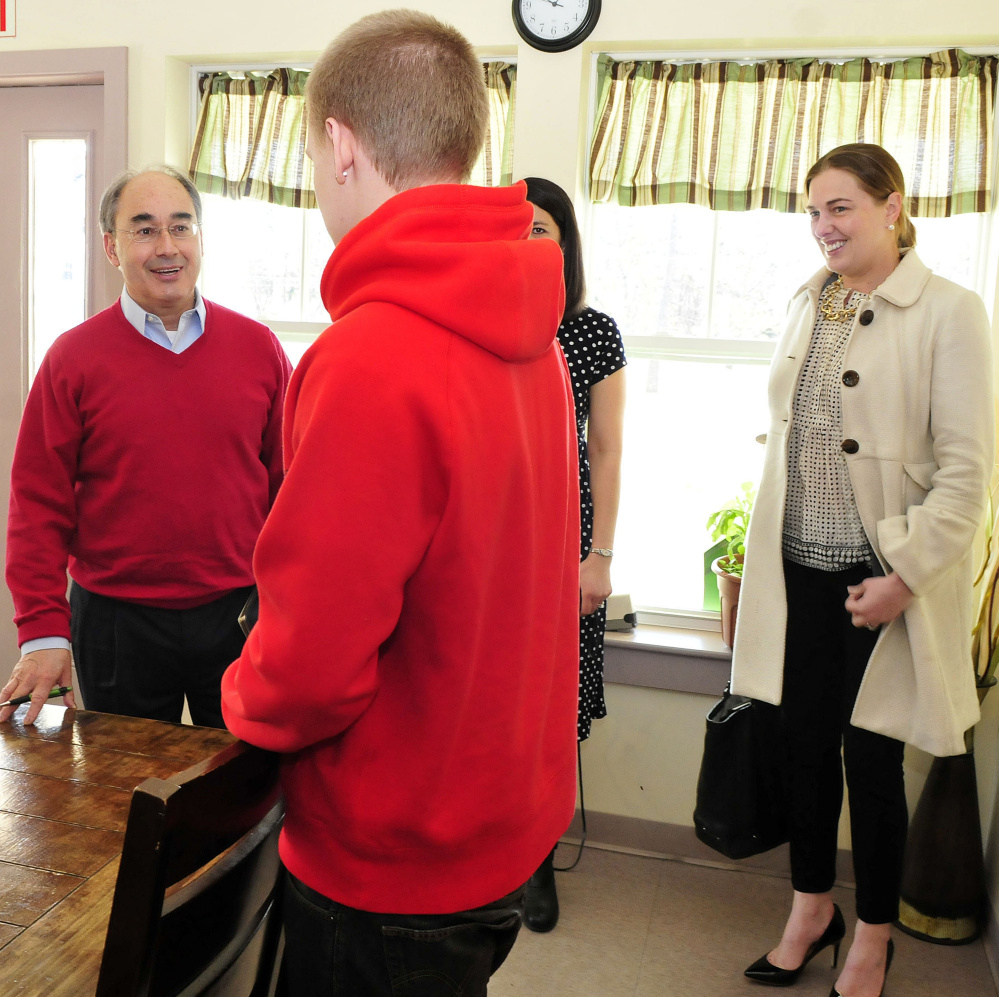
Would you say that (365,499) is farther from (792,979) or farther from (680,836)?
(680,836)

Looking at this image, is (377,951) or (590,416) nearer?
(377,951)

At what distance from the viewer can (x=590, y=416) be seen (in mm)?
2242

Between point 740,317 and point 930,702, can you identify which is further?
point 740,317

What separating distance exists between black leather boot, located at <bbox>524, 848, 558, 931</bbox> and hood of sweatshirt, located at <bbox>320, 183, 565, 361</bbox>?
6.03ft

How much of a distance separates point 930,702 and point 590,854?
121 centimetres

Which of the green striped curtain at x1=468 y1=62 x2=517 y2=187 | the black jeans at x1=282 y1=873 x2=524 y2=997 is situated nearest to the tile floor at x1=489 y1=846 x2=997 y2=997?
the black jeans at x1=282 y1=873 x2=524 y2=997

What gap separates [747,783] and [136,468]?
4.91 ft

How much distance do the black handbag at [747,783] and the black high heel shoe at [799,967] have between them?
0.78 ft

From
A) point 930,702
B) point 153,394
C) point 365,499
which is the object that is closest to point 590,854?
point 930,702

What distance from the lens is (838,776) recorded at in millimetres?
2107

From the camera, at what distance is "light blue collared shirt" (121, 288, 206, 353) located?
6.11 feet

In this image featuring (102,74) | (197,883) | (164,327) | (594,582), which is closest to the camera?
(197,883)

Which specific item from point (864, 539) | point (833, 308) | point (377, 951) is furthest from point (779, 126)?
point (377, 951)

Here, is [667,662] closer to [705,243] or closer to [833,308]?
[833,308]
